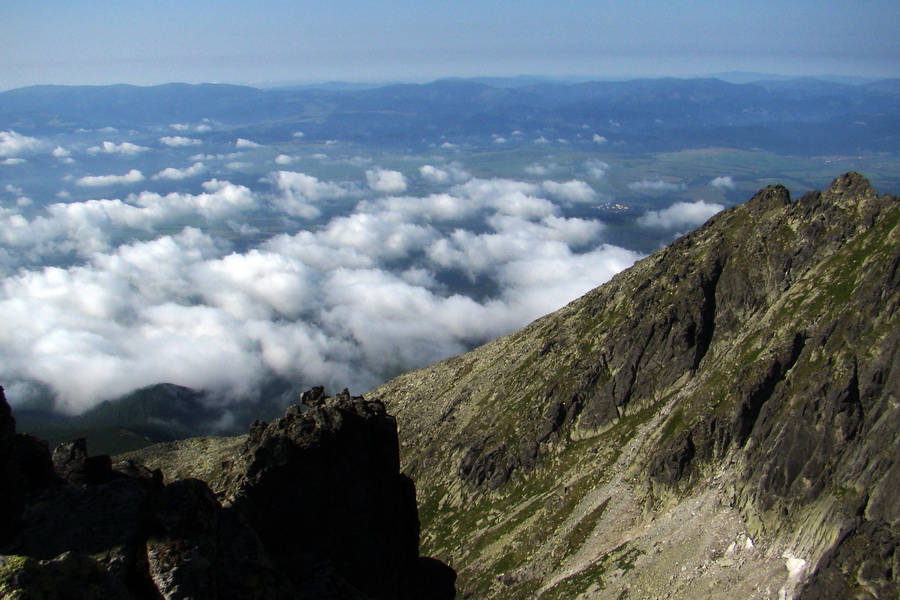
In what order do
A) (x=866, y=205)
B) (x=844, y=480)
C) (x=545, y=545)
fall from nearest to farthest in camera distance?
(x=844, y=480) → (x=545, y=545) → (x=866, y=205)

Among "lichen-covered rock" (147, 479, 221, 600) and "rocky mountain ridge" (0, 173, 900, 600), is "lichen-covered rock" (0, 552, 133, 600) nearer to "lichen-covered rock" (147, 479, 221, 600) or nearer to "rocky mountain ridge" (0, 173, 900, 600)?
"lichen-covered rock" (147, 479, 221, 600)

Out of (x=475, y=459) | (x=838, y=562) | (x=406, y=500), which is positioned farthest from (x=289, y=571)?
(x=475, y=459)

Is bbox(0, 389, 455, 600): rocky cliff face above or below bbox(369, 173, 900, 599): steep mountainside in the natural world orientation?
above

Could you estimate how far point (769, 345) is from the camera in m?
103

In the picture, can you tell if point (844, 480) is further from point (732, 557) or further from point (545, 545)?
point (545, 545)

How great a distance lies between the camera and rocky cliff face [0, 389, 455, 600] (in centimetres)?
1934

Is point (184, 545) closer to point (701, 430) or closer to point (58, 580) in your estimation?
point (58, 580)

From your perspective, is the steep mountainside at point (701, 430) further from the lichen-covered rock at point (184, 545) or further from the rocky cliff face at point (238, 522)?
the lichen-covered rock at point (184, 545)

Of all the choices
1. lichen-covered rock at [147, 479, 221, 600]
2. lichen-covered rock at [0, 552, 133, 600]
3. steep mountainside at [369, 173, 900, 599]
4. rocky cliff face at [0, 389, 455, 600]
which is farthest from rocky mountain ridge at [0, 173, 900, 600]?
lichen-covered rock at [0, 552, 133, 600]

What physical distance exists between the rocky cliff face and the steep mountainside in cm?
4990

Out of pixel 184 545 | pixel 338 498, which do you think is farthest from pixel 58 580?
pixel 338 498

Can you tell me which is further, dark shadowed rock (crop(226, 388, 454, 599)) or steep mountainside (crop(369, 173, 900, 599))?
steep mountainside (crop(369, 173, 900, 599))

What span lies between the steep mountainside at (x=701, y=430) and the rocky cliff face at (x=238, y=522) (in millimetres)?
49903

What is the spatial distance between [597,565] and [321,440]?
63.0 m
